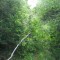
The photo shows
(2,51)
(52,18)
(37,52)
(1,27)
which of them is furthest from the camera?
(37,52)

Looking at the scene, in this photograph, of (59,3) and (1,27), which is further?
(59,3)

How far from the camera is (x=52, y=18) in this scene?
1396cm

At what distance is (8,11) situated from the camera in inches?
516

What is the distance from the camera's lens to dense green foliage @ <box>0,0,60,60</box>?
1292 centimetres

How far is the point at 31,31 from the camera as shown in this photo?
53.2 feet

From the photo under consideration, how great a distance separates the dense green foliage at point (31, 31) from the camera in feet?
42.4

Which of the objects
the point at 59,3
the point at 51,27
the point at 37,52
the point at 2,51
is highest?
the point at 59,3

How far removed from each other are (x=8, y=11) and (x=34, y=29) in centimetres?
380

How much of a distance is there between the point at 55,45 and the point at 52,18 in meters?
1.89

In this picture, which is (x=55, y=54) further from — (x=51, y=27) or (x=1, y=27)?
(x=1, y=27)

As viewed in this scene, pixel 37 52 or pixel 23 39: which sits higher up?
pixel 23 39

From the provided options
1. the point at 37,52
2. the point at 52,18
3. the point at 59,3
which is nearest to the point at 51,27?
the point at 52,18

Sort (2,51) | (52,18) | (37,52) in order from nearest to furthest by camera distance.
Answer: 1. (2,51)
2. (52,18)
3. (37,52)

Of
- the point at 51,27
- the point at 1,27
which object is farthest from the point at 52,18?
the point at 1,27
